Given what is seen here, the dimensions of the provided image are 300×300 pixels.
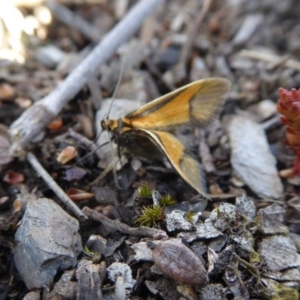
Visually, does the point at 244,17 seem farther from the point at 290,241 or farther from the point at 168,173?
the point at 290,241

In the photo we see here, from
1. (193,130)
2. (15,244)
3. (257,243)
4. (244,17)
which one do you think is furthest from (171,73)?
(15,244)

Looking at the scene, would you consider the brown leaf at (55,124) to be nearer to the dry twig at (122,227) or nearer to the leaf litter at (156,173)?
the leaf litter at (156,173)

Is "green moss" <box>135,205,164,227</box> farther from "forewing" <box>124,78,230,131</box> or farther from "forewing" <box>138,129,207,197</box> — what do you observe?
"forewing" <box>124,78,230,131</box>

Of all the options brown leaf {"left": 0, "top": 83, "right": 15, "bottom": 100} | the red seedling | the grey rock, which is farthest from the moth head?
the red seedling

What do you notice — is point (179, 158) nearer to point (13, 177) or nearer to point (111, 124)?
point (111, 124)

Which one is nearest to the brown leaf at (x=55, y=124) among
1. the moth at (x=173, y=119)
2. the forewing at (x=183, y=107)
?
the moth at (x=173, y=119)

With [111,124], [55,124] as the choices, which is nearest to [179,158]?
[111,124]

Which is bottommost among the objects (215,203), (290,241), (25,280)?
(290,241)
